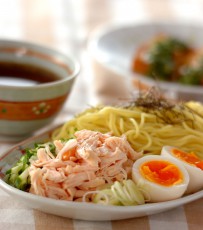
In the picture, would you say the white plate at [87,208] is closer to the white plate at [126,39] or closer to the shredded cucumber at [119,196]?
the shredded cucumber at [119,196]

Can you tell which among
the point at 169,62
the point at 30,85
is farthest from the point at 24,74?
the point at 169,62

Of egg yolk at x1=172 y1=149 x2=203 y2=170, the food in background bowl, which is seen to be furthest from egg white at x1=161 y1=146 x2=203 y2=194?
the food in background bowl

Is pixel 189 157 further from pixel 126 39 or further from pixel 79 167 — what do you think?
pixel 126 39

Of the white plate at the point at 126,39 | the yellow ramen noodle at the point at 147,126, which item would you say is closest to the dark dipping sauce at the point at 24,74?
the yellow ramen noodle at the point at 147,126

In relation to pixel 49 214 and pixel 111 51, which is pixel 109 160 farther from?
pixel 111 51

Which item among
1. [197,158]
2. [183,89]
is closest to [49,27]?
[183,89]

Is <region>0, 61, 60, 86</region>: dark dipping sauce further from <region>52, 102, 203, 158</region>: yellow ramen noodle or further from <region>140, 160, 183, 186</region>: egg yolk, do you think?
<region>140, 160, 183, 186</region>: egg yolk
